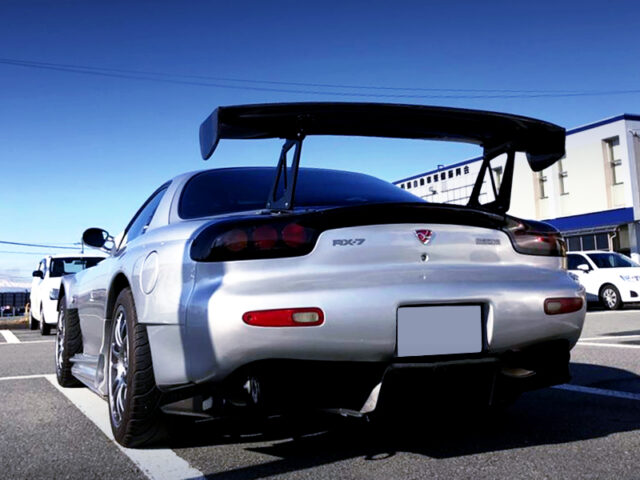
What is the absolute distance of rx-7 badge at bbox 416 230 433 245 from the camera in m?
2.88

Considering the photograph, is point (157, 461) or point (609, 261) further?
point (609, 261)

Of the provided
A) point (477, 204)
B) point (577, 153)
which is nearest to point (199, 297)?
point (477, 204)

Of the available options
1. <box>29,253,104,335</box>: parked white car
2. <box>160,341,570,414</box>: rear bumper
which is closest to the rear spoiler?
<box>160,341,570,414</box>: rear bumper

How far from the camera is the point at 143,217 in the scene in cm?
423

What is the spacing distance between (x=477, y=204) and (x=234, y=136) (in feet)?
4.99

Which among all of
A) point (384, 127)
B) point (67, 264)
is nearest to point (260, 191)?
point (384, 127)

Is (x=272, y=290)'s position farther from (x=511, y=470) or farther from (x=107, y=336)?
(x=107, y=336)

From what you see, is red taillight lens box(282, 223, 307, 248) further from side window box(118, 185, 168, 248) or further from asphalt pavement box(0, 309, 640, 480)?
side window box(118, 185, 168, 248)

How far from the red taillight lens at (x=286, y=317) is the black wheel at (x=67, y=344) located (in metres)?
2.97

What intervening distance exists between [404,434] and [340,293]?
1.14 m

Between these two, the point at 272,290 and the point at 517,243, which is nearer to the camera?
the point at 272,290

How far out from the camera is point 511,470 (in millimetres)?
2734

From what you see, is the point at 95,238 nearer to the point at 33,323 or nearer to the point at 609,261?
the point at 33,323

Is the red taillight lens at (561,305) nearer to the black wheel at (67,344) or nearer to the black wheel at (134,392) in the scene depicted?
the black wheel at (134,392)
